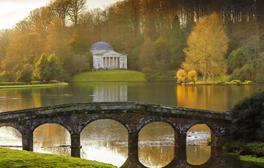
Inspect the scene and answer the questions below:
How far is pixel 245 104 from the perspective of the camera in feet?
67.7

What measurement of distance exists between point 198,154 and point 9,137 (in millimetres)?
14820

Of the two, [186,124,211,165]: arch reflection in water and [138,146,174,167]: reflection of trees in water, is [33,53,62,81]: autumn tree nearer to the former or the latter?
[186,124,211,165]: arch reflection in water

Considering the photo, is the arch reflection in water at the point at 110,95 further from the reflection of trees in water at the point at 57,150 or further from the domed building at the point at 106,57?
the domed building at the point at 106,57

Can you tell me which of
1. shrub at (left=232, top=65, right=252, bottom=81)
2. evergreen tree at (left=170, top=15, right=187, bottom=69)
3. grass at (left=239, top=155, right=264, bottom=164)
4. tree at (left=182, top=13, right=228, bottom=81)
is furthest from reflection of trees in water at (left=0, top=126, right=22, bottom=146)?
evergreen tree at (left=170, top=15, right=187, bottom=69)

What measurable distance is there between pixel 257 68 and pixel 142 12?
70.5 metres

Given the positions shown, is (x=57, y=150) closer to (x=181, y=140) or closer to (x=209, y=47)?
(x=181, y=140)

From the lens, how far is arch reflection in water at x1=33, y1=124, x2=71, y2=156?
20.6 metres

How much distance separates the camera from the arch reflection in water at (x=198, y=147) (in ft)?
62.3

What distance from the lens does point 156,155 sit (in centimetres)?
2003

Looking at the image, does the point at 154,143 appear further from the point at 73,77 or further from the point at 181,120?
the point at 73,77

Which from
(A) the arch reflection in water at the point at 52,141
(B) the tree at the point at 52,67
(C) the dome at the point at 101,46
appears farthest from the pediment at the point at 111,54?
(A) the arch reflection in water at the point at 52,141

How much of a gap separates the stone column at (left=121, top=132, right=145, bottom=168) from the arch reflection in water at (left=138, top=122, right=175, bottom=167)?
29 centimetres

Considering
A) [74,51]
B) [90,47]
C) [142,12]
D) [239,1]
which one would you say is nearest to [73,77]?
[74,51]

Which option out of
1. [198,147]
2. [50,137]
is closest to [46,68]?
[50,137]
